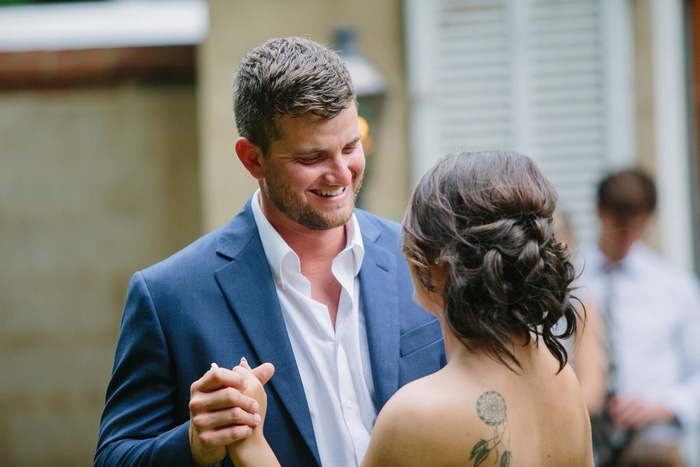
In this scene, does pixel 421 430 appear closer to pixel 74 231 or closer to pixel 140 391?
pixel 140 391

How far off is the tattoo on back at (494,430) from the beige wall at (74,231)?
370 cm

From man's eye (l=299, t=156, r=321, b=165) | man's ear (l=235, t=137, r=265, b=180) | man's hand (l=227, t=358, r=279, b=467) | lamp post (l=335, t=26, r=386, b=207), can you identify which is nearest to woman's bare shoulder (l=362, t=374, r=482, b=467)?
man's hand (l=227, t=358, r=279, b=467)

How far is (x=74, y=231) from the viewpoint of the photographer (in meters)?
4.96

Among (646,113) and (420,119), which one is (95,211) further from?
(646,113)

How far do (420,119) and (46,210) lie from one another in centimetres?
245

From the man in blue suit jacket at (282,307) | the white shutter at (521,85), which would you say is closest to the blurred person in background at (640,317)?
the white shutter at (521,85)

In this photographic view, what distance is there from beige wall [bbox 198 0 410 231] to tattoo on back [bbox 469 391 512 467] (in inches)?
126

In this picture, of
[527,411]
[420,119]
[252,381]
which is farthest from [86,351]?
[527,411]

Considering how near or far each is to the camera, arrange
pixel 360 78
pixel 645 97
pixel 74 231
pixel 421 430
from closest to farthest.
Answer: pixel 421 430, pixel 360 78, pixel 645 97, pixel 74 231

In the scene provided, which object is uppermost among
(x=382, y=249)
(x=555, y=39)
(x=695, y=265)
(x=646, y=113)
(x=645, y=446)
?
(x=555, y=39)

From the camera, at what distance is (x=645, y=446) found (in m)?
3.34

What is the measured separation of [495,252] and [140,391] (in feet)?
3.14

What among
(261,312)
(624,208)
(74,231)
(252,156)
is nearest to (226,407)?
(261,312)

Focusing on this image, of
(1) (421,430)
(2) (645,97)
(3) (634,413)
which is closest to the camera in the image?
(1) (421,430)
